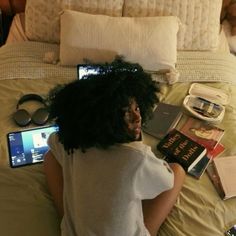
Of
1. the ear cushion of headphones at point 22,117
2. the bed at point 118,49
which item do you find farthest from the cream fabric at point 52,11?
the ear cushion of headphones at point 22,117

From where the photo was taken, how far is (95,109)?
93 centimetres

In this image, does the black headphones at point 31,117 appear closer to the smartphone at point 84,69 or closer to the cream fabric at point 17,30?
the smartphone at point 84,69

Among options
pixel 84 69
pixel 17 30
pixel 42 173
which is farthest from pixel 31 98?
pixel 17 30

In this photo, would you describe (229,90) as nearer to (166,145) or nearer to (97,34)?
(166,145)

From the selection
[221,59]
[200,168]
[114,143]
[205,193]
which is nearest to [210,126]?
[200,168]

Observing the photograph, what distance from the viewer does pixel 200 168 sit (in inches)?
51.1

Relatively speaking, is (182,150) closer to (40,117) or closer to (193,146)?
(193,146)

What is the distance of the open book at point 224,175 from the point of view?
1.22 meters

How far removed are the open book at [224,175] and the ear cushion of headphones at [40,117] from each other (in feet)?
2.19

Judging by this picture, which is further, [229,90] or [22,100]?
[229,90]

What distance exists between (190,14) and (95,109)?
3.33 ft

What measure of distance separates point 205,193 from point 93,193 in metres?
0.46

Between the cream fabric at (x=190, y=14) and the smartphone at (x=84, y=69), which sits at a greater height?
the cream fabric at (x=190, y=14)

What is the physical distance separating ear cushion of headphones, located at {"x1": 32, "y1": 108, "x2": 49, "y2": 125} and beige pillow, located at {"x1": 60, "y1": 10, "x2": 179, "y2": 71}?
324 mm
